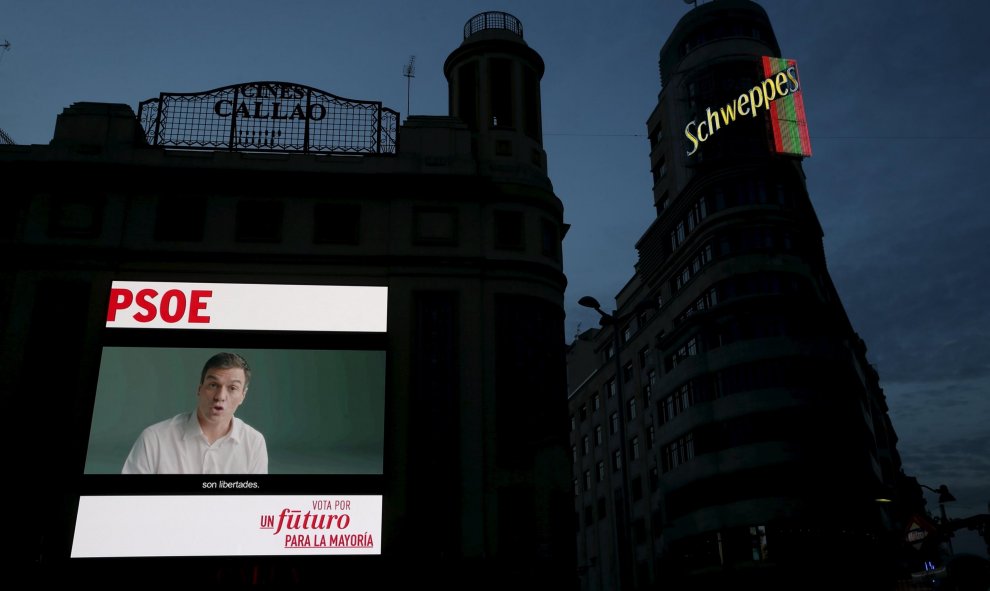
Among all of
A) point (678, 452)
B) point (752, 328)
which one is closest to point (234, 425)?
point (752, 328)

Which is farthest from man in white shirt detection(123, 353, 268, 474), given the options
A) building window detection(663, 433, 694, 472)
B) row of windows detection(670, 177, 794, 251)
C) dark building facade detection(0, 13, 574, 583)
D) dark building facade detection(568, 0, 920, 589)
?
row of windows detection(670, 177, 794, 251)

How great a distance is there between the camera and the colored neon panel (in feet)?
208

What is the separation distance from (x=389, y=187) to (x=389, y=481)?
41.9 ft

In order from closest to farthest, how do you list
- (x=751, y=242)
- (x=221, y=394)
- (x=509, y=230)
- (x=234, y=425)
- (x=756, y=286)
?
(x=234, y=425) → (x=221, y=394) → (x=509, y=230) → (x=756, y=286) → (x=751, y=242)

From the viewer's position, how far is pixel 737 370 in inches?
2282

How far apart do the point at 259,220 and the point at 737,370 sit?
118 ft

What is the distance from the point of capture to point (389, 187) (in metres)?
36.7

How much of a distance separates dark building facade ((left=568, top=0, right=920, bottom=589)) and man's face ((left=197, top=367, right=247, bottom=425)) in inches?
895

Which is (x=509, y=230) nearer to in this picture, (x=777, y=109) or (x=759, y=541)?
(x=759, y=541)

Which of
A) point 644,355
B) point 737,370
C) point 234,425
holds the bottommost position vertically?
point 234,425

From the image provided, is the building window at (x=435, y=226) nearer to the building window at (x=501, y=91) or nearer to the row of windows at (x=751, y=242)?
the building window at (x=501, y=91)

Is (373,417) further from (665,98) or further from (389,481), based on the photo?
(665,98)

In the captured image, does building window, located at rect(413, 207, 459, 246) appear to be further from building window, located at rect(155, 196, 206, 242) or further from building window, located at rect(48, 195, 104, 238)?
building window, located at rect(48, 195, 104, 238)

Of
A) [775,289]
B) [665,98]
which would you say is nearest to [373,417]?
[775,289]
